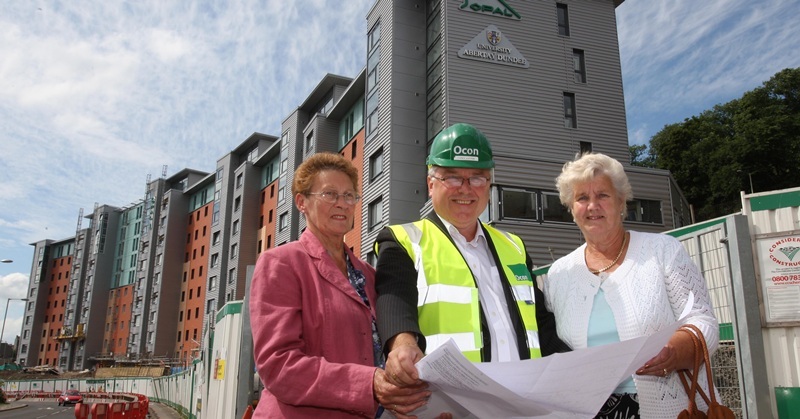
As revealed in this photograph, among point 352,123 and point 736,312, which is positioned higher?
point 352,123

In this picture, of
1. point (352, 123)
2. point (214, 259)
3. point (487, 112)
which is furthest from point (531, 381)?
point (214, 259)

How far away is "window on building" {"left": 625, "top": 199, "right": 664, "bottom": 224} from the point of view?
21.0 meters

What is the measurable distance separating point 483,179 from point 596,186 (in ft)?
2.08

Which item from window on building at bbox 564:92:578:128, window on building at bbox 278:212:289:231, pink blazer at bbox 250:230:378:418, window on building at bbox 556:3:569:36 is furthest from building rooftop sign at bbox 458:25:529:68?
pink blazer at bbox 250:230:378:418

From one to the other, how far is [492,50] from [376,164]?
7370mm

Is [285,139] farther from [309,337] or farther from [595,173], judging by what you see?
[309,337]

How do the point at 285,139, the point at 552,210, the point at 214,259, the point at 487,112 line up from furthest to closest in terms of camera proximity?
the point at 214,259 → the point at 285,139 → the point at 487,112 → the point at 552,210

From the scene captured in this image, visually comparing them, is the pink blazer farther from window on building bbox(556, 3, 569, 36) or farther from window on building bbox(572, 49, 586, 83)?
window on building bbox(556, 3, 569, 36)

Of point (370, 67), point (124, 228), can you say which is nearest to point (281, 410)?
point (370, 67)

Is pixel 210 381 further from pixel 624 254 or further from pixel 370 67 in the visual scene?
pixel 370 67

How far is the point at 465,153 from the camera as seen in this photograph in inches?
102

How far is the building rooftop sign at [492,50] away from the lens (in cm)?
2398

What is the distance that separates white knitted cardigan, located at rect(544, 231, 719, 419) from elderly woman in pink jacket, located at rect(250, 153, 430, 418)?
950 millimetres

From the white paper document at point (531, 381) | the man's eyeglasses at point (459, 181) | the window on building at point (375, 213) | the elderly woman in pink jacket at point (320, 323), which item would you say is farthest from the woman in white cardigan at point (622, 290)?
the window on building at point (375, 213)
